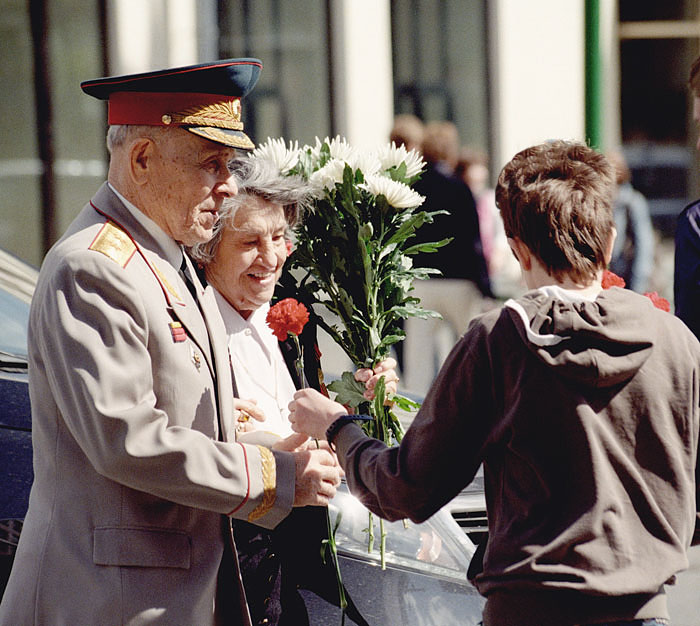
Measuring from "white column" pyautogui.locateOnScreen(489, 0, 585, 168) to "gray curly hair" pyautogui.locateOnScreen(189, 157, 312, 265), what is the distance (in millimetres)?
9177

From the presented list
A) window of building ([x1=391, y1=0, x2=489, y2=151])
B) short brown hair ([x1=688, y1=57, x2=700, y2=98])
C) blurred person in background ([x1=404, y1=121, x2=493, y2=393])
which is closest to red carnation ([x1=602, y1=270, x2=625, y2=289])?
short brown hair ([x1=688, y1=57, x2=700, y2=98])

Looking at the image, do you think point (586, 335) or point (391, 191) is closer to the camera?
point (586, 335)

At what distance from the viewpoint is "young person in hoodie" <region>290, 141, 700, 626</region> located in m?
2.14

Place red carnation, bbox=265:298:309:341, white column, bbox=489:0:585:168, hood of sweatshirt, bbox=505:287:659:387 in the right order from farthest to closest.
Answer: white column, bbox=489:0:585:168 < red carnation, bbox=265:298:309:341 < hood of sweatshirt, bbox=505:287:659:387

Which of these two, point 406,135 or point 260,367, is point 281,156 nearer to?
point 260,367

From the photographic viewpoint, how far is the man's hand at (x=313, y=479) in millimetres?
2506

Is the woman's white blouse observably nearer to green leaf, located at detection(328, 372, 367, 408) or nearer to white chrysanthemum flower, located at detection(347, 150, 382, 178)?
green leaf, located at detection(328, 372, 367, 408)

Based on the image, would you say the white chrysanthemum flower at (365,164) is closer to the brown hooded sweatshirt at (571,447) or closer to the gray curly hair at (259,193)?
the gray curly hair at (259,193)

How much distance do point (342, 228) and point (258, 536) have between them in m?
0.76

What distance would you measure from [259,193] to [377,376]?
0.54 m

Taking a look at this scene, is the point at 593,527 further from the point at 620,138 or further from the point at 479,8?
the point at 620,138

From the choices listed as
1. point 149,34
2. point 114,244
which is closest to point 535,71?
point 149,34

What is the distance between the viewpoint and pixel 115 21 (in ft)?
35.1

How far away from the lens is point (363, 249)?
290 cm
